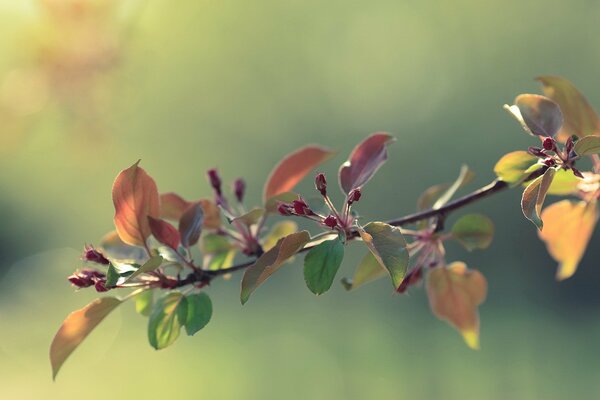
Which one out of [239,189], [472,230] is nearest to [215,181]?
[239,189]

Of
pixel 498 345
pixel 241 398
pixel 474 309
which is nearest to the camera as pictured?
pixel 474 309

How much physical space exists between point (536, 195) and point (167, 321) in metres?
0.17

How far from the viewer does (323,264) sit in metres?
0.28

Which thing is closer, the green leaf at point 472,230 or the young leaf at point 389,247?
the young leaf at point 389,247

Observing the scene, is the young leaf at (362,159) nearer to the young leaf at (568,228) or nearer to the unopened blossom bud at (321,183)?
the unopened blossom bud at (321,183)

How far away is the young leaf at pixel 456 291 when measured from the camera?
411 mm

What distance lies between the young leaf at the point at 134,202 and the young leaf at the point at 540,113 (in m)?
0.16

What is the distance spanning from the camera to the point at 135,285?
1.04 ft

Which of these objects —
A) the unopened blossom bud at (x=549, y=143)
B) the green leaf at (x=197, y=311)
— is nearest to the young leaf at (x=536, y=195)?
the unopened blossom bud at (x=549, y=143)

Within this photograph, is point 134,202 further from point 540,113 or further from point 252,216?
point 540,113

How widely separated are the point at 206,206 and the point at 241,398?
2424mm

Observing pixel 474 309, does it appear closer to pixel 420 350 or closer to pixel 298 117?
pixel 420 350

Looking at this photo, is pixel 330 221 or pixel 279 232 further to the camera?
pixel 279 232

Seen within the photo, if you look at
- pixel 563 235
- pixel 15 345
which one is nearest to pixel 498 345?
pixel 15 345
